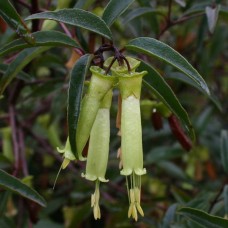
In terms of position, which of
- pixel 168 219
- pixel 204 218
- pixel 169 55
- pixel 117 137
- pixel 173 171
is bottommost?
pixel 173 171

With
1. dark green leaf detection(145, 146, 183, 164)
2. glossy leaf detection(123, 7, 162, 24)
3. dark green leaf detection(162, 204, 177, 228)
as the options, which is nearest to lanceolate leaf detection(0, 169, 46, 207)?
dark green leaf detection(162, 204, 177, 228)

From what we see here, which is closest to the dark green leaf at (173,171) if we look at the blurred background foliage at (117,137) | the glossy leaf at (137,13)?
the blurred background foliage at (117,137)

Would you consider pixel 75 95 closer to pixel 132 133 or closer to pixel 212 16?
pixel 132 133

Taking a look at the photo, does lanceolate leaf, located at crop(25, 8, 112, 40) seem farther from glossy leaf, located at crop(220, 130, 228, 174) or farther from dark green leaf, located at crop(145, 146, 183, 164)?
dark green leaf, located at crop(145, 146, 183, 164)

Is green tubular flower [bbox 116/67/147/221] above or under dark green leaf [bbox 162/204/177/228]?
above

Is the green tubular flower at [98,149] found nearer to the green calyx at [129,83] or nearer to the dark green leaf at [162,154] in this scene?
the green calyx at [129,83]

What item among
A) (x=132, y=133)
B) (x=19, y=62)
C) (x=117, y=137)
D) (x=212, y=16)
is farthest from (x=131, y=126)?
(x=117, y=137)
